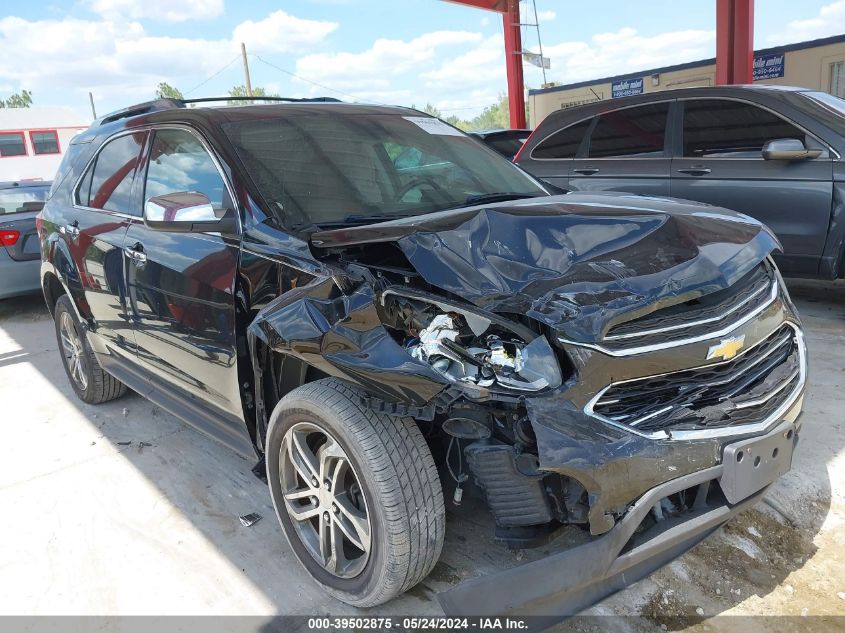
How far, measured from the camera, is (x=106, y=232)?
3.62m

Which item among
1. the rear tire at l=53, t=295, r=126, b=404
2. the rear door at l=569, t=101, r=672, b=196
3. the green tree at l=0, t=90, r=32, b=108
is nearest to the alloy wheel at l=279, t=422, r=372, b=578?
the rear tire at l=53, t=295, r=126, b=404

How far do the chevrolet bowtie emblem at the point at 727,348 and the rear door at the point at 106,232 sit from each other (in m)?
2.81

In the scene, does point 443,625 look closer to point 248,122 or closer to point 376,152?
point 376,152

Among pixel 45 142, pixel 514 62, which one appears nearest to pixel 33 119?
pixel 45 142

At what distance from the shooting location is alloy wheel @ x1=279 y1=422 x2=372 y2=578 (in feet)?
7.45

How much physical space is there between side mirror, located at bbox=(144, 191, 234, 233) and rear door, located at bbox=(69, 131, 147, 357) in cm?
86

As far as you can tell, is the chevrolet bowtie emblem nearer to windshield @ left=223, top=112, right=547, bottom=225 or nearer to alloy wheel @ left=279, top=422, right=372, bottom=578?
alloy wheel @ left=279, top=422, right=372, bottom=578

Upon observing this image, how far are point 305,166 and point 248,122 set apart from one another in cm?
41

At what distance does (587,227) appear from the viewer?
2.16 meters

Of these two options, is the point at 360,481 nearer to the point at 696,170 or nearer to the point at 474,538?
the point at 474,538

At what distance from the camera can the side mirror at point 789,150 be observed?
4.68 metres

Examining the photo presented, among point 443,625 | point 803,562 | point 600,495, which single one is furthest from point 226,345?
point 803,562

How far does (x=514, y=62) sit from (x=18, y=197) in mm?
10254

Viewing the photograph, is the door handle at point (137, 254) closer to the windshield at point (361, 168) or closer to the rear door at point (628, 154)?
the windshield at point (361, 168)
